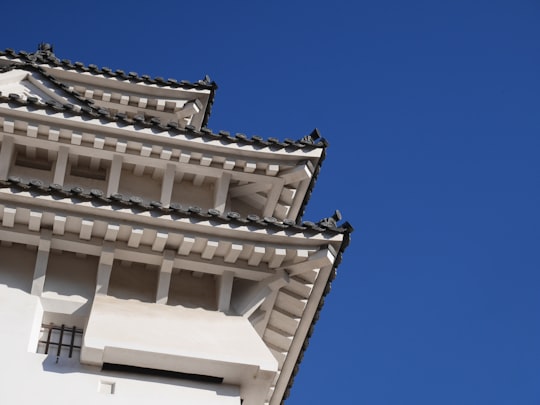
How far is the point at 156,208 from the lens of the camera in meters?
15.8

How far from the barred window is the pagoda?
0.06 ft

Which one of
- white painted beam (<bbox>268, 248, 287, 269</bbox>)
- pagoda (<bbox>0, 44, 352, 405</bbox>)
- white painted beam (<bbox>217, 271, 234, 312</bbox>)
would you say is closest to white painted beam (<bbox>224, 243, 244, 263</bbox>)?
pagoda (<bbox>0, 44, 352, 405</bbox>)

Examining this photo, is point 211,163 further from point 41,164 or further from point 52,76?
point 52,76

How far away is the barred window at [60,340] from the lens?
609 inches

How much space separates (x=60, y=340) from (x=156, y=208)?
2.20 metres

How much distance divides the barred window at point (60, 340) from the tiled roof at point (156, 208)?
5.76ft

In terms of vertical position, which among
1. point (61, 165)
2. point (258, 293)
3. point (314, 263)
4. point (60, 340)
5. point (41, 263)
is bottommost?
point (60, 340)

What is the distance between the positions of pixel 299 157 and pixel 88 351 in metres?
5.21

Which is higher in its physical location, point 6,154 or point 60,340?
point 6,154

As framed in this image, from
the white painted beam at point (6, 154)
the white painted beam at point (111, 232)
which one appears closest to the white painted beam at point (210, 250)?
the white painted beam at point (111, 232)

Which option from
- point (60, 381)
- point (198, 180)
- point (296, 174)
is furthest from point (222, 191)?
point (60, 381)

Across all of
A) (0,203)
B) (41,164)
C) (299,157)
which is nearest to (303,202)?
(299,157)

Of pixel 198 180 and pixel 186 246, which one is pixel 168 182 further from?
pixel 186 246

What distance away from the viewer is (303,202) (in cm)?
1925
